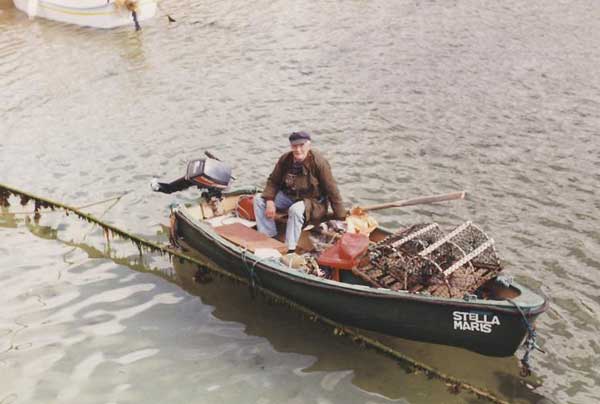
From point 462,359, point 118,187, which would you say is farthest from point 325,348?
point 118,187

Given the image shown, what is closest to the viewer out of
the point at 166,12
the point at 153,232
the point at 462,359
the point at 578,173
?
the point at 462,359

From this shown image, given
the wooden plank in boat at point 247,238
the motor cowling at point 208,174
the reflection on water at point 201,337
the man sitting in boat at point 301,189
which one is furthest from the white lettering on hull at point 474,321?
the motor cowling at point 208,174

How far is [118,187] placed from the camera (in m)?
14.5

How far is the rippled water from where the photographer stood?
8797 millimetres

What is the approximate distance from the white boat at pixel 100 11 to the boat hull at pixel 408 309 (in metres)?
20.5

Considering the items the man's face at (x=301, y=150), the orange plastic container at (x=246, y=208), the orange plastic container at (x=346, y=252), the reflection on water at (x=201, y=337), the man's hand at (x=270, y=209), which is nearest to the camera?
the reflection on water at (x=201, y=337)

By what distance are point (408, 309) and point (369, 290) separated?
1.79 feet

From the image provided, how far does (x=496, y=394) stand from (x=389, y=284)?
1929 millimetres

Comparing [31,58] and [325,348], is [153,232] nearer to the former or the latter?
[325,348]

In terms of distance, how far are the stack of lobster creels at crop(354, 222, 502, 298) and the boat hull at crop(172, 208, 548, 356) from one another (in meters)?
0.36

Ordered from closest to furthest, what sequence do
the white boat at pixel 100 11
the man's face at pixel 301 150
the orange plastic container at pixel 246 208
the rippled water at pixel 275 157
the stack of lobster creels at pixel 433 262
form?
the stack of lobster creels at pixel 433 262, the rippled water at pixel 275 157, the man's face at pixel 301 150, the orange plastic container at pixel 246 208, the white boat at pixel 100 11

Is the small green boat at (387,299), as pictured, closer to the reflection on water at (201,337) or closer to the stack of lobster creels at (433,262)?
the stack of lobster creels at (433,262)

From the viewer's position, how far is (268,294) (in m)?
9.93

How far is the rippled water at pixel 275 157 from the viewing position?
8.80 meters
